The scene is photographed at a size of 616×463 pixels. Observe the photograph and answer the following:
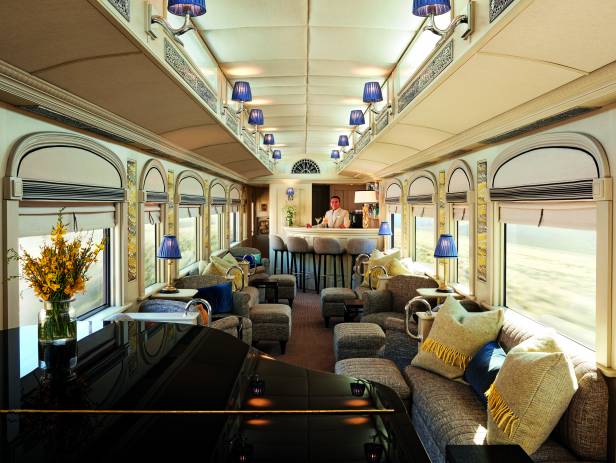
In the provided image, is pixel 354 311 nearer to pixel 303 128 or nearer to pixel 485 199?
pixel 485 199

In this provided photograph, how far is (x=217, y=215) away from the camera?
10406mm

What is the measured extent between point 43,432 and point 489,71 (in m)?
2.96

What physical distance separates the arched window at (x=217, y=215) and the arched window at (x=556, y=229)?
19.0 ft

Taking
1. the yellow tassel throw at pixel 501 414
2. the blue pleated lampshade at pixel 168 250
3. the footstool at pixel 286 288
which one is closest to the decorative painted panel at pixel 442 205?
the footstool at pixel 286 288

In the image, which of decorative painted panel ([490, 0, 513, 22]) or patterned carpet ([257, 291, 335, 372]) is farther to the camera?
patterned carpet ([257, 291, 335, 372])

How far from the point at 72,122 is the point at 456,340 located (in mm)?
3360

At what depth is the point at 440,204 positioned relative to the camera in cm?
678

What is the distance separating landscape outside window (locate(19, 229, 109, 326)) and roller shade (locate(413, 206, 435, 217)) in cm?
466

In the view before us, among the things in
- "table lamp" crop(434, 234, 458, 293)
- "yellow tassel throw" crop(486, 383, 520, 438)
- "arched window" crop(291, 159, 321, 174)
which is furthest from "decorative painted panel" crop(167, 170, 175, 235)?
"arched window" crop(291, 159, 321, 174)

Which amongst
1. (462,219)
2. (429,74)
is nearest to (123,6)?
(429,74)

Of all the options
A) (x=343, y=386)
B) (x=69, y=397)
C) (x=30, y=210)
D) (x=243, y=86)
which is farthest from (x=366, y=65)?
(x=69, y=397)

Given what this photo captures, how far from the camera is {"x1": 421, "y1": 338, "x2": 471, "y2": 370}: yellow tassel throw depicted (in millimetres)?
3809

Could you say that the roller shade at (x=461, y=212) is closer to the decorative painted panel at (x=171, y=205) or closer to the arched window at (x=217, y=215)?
the decorative painted panel at (x=171, y=205)

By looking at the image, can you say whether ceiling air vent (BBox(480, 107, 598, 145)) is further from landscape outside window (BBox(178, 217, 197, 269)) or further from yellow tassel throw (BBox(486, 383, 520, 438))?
landscape outside window (BBox(178, 217, 197, 269))
